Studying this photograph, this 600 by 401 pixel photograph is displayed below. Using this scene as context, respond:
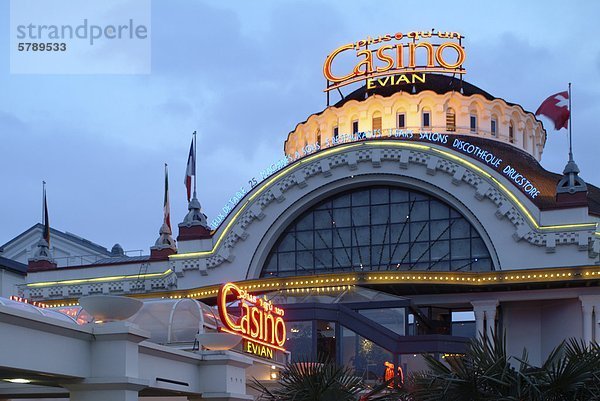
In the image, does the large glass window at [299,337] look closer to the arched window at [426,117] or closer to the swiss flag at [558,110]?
the swiss flag at [558,110]

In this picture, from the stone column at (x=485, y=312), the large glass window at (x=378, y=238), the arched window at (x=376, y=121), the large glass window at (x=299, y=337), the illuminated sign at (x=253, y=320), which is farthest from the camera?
the arched window at (x=376, y=121)

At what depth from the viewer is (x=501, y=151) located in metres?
66.6

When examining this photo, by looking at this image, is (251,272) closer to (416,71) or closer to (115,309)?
(416,71)

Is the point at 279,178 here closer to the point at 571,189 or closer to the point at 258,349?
the point at 571,189

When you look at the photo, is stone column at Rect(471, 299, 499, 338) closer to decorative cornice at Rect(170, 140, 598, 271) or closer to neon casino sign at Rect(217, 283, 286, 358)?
decorative cornice at Rect(170, 140, 598, 271)

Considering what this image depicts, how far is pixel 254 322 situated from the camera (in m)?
42.0

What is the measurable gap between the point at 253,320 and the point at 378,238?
20.8 metres

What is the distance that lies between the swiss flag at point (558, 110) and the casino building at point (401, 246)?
361cm

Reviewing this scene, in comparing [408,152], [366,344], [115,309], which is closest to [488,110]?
[408,152]

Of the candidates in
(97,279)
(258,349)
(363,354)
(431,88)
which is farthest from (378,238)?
(258,349)

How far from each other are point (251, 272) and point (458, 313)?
12067 millimetres

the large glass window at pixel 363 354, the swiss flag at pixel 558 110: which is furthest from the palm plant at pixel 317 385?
the swiss flag at pixel 558 110

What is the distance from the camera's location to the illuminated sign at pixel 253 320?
39438 mm

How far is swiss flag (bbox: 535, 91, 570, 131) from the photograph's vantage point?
61.5 m
